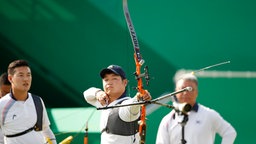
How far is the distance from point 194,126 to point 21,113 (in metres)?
1.73

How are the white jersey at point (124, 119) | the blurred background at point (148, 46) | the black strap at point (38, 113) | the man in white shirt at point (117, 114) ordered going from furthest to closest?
1. the blurred background at point (148, 46)
2. the black strap at point (38, 113)
3. the man in white shirt at point (117, 114)
4. the white jersey at point (124, 119)

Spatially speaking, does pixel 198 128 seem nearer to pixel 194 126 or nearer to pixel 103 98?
pixel 194 126

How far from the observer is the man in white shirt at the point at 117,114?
6.31 m

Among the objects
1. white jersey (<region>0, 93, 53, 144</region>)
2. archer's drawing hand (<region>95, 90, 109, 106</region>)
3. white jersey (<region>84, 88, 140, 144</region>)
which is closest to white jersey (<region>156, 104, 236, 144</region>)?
white jersey (<region>84, 88, 140, 144</region>)

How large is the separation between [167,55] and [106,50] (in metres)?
1.01

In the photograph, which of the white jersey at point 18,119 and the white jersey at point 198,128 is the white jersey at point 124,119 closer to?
the white jersey at point 198,128

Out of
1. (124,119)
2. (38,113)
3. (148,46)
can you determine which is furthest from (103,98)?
(148,46)

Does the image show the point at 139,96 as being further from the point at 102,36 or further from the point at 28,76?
the point at 102,36

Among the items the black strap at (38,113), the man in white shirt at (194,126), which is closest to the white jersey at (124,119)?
the man in white shirt at (194,126)

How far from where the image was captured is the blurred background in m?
8.95

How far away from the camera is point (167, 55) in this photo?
9.28 m

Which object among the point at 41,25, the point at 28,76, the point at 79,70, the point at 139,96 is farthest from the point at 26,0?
the point at 139,96

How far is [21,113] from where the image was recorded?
706 cm

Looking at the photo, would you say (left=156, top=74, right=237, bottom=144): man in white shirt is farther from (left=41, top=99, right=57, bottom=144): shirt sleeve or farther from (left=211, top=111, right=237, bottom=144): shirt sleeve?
(left=41, top=99, right=57, bottom=144): shirt sleeve
